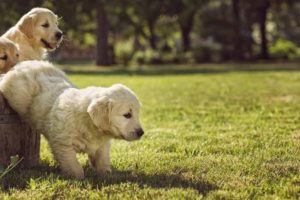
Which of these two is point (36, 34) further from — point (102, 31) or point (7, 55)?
point (102, 31)

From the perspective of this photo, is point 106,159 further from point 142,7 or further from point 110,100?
point 142,7

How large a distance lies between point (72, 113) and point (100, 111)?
364 millimetres

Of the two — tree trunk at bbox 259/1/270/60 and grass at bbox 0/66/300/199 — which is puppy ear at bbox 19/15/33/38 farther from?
tree trunk at bbox 259/1/270/60

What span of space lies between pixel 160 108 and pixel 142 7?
29.2m

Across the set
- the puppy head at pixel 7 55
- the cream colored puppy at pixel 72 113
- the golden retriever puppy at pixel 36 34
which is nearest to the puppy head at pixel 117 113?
the cream colored puppy at pixel 72 113

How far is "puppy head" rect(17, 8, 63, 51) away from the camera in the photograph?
24.5 ft

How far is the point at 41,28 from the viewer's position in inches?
293

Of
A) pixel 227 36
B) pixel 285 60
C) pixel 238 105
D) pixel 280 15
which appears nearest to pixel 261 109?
pixel 238 105

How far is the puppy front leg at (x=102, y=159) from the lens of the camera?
5477mm

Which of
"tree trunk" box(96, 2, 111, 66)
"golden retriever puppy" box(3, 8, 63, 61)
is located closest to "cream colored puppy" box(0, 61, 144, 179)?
→ "golden retriever puppy" box(3, 8, 63, 61)

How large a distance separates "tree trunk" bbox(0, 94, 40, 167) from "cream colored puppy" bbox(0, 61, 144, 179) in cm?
9

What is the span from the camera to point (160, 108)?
1146 cm

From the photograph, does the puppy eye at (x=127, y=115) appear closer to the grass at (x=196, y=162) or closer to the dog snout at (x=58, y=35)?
the grass at (x=196, y=162)

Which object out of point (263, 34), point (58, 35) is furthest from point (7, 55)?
point (263, 34)
